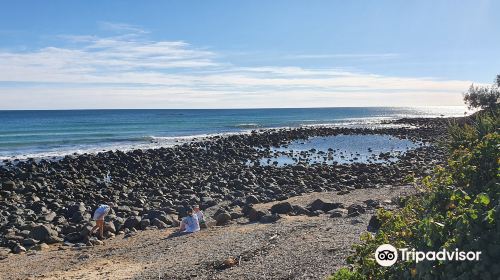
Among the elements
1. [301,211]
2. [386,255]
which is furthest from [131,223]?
[386,255]

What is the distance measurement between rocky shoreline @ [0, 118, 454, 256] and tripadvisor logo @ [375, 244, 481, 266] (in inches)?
293

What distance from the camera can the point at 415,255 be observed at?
150 inches

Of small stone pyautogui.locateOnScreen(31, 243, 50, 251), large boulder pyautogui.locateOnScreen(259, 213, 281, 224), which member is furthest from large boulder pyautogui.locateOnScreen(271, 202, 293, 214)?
small stone pyautogui.locateOnScreen(31, 243, 50, 251)

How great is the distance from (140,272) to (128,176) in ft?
49.3

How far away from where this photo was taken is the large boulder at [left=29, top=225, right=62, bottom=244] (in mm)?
12109

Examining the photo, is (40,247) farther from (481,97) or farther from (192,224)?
(481,97)

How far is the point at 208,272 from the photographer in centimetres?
796

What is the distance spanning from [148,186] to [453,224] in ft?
58.0

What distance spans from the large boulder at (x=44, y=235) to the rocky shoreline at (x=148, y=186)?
0.9 inches

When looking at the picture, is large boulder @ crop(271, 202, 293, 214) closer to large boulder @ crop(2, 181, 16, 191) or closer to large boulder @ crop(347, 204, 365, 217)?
large boulder @ crop(347, 204, 365, 217)

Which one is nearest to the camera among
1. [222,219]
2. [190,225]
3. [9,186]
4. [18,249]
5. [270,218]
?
[18,249]

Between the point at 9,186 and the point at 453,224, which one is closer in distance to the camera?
the point at 453,224

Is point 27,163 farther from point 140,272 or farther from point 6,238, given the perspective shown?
point 140,272

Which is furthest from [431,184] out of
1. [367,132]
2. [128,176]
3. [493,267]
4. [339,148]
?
[367,132]
